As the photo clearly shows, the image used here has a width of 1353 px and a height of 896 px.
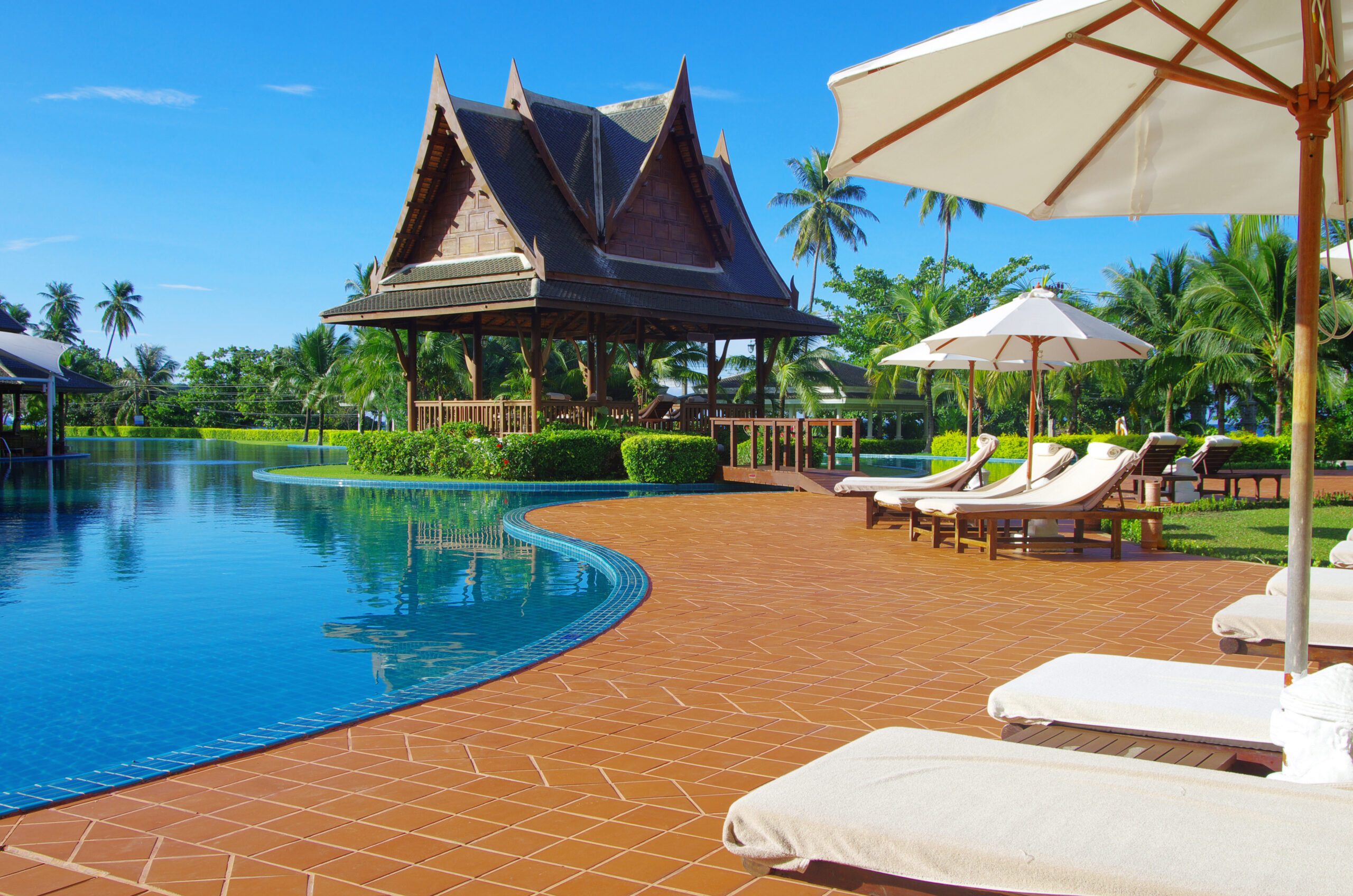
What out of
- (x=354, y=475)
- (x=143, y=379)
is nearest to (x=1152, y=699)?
(x=354, y=475)

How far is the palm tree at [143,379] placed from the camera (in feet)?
213

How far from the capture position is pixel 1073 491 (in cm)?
870

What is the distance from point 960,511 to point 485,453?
12846 millimetres

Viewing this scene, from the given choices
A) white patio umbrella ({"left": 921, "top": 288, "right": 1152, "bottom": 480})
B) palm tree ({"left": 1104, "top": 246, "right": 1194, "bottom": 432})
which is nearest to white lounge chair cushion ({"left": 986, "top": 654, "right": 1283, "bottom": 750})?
white patio umbrella ({"left": 921, "top": 288, "right": 1152, "bottom": 480})

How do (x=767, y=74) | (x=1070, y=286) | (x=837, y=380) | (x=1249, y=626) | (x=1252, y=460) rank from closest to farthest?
(x=1249, y=626) < (x=1252, y=460) < (x=767, y=74) < (x=837, y=380) < (x=1070, y=286)

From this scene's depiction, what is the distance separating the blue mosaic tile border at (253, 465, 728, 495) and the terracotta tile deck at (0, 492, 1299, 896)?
1104cm

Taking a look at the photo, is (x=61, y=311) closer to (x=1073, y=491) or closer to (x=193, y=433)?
(x=193, y=433)

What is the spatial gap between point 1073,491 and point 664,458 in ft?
36.0

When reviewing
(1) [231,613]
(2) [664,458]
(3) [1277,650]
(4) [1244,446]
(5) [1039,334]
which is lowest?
(1) [231,613]

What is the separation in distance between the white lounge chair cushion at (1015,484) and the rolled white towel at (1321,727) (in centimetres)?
736

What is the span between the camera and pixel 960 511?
8648mm

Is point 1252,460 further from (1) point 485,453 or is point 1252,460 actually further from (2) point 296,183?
(2) point 296,183

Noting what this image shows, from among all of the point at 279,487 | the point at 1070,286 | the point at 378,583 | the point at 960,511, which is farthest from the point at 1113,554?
the point at 1070,286

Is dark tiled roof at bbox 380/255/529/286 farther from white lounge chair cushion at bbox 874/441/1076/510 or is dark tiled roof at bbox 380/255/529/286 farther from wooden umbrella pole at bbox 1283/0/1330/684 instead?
wooden umbrella pole at bbox 1283/0/1330/684
